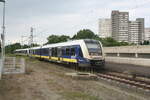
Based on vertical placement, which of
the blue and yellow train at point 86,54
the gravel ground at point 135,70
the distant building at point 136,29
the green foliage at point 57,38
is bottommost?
the gravel ground at point 135,70

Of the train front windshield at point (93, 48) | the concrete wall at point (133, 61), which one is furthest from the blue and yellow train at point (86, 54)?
the concrete wall at point (133, 61)

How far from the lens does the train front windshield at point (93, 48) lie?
52.5ft

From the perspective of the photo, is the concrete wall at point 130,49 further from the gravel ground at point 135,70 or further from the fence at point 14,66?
the fence at point 14,66

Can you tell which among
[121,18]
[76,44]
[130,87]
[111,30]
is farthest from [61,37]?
[130,87]

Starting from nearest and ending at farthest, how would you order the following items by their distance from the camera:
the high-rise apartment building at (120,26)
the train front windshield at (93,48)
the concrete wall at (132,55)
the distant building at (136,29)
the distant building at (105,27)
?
1. the train front windshield at (93,48)
2. the concrete wall at (132,55)
3. the high-rise apartment building at (120,26)
4. the distant building at (136,29)
5. the distant building at (105,27)

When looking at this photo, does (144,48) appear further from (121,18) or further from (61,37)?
(121,18)

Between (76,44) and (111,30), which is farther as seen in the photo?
(111,30)

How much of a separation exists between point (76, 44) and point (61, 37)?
75.3m

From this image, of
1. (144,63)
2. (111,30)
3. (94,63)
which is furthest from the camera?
(111,30)

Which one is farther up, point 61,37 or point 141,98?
point 61,37

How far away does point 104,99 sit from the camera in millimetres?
6984

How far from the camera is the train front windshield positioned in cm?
1600

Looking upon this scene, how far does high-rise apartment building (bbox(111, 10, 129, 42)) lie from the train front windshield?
11559 centimetres

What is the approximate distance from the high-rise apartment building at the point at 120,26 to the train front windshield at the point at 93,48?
115587 mm
